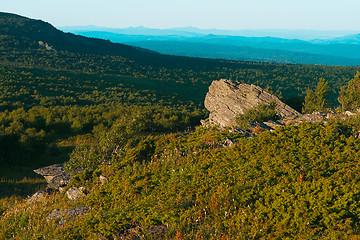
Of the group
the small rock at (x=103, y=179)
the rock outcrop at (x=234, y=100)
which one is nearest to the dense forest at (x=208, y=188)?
the small rock at (x=103, y=179)

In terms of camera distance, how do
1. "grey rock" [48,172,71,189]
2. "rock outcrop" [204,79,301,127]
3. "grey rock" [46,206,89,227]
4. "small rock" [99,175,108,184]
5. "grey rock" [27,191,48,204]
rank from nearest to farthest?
"grey rock" [46,206,89,227]
"small rock" [99,175,108,184]
"grey rock" [27,191,48,204]
"grey rock" [48,172,71,189]
"rock outcrop" [204,79,301,127]

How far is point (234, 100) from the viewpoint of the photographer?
3350cm

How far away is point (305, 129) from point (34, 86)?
8771cm

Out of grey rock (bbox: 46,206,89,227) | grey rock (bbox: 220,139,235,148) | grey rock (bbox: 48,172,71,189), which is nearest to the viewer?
grey rock (bbox: 46,206,89,227)

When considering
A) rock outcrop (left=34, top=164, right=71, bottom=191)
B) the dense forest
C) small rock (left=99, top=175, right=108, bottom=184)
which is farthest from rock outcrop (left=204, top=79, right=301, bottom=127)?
small rock (left=99, top=175, right=108, bottom=184)

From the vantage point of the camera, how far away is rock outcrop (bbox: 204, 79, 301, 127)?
29.7m

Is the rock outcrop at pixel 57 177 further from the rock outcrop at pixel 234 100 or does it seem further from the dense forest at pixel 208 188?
the rock outcrop at pixel 234 100

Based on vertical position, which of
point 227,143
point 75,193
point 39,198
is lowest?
point 39,198

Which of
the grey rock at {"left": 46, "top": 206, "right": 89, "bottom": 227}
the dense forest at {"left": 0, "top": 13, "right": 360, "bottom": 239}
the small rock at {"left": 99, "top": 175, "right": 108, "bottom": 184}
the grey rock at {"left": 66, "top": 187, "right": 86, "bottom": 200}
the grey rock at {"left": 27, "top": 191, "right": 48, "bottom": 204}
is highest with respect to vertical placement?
the dense forest at {"left": 0, "top": 13, "right": 360, "bottom": 239}

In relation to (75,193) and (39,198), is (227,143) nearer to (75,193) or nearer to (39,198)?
(75,193)

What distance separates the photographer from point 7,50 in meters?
125

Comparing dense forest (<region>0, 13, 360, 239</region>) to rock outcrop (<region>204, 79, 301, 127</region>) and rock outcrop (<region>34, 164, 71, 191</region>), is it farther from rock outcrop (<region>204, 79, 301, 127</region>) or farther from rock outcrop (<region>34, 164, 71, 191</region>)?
rock outcrop (<region>204, 79, 301, 127</region>)

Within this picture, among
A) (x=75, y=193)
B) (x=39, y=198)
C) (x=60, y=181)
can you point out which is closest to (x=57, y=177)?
(x=60, y=181)

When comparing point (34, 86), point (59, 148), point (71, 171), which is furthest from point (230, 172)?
point (34, 86)
